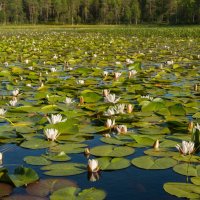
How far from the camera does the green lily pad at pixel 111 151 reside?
110 inches

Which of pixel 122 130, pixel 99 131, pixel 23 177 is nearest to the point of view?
pixel 23 177

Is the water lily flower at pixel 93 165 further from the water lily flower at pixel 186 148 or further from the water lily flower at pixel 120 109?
the water lily flower at pixel 120 109

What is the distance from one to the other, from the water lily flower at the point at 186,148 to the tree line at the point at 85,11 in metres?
61.6

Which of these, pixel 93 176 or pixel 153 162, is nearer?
pixel 93 176

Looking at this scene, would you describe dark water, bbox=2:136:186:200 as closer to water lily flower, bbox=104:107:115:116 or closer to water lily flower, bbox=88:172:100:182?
water lily flower, bbox=88:172:100:182

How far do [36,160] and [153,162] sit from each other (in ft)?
2.78

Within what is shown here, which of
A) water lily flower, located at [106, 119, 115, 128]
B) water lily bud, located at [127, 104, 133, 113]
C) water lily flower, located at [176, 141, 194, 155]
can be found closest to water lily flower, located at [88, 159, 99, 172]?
water lily flower, located at [176, 141, 194, 155]

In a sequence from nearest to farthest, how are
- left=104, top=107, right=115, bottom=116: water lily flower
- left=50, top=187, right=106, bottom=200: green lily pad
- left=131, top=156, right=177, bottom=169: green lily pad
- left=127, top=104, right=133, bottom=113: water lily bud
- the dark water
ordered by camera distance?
left=50, top=187, right=106, bottom=200: green lily pad → the dark water → left=131, top=156, right=177, bottom=169: green lily pad → left=104, top=107, right=115, bottom=116: water lily flower → left=127, top=104, right=133, bottom=113: water lily bud

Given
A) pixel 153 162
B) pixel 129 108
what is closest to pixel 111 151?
pixel 153 162

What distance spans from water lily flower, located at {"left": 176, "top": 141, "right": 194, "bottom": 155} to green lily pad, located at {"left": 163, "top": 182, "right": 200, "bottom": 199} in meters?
0.46

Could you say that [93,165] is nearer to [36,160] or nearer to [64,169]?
[64,169]

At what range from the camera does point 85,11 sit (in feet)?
226

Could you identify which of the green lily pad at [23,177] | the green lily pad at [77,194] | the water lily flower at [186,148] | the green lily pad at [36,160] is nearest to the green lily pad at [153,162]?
the water lily flower at [186,148]

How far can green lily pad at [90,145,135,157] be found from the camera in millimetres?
2805
